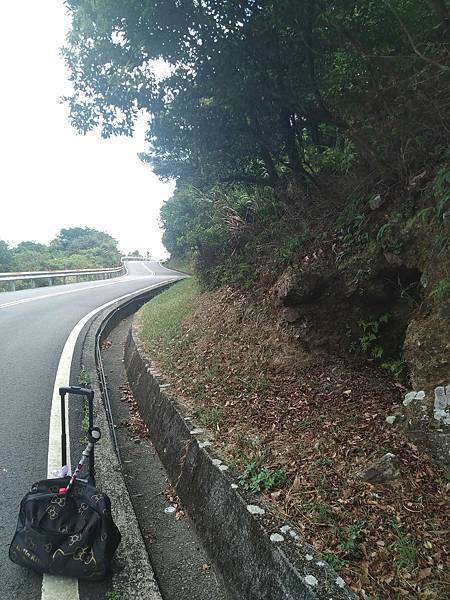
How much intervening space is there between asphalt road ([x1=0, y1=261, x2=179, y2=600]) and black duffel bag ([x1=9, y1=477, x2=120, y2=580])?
17 centimetres

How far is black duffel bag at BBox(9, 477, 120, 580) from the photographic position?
2.70 meters

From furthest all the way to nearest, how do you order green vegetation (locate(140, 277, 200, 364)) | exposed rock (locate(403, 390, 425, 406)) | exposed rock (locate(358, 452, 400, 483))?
green vegetation (locate(140, 277, 200, 364)) → exposed rock (locate(403, 390, 425, 406)) → exposed rock (locate(358, 452, 400, 483))

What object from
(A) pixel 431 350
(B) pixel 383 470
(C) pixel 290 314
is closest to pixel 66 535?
(B) pixel 383 470

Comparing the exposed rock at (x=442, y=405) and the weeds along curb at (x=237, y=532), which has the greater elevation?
the exposed rock at (x=442, y=405)

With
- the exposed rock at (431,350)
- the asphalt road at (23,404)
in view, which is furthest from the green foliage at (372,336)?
the asphalt road at (23,404)

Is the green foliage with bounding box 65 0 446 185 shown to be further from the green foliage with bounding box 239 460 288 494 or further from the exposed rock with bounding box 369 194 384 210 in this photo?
the green foliage with bounding box 239 460 288 494

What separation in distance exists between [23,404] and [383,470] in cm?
447

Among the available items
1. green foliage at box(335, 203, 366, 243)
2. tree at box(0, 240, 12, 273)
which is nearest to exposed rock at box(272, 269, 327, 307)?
green foliage at box(335, 203, 366, 243)

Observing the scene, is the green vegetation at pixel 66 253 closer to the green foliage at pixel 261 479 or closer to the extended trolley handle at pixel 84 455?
the extended trolley handle at pixel 84 455

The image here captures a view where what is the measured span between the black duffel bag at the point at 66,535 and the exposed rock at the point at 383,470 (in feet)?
6.03

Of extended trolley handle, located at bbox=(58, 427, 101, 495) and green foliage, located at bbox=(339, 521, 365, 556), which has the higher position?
extended trolley handle, located at bbox=(58, 427, 101, 495)

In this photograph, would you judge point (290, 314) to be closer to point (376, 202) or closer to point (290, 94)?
point (376, 202)

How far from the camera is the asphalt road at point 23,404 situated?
2854mm

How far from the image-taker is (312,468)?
3271 millimetres
